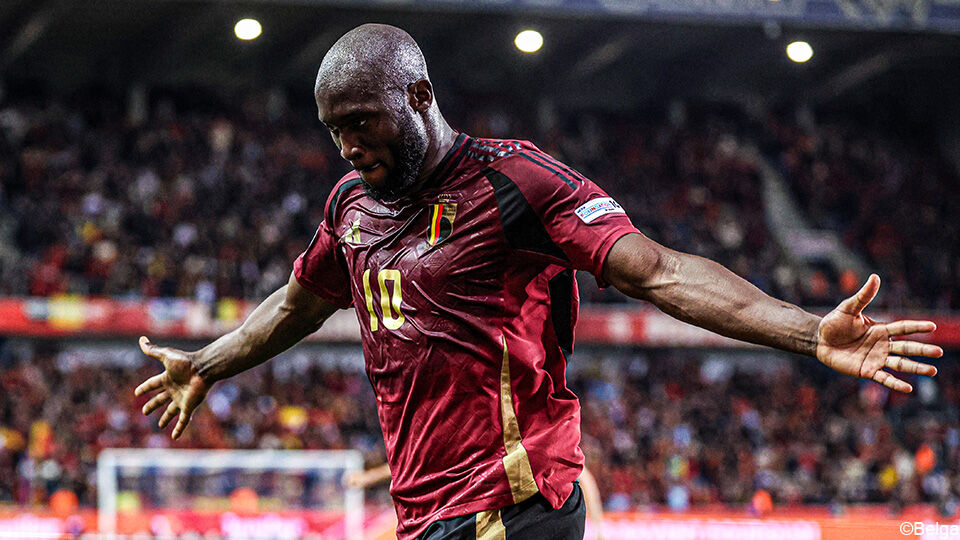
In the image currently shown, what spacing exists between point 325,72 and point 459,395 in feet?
3.01

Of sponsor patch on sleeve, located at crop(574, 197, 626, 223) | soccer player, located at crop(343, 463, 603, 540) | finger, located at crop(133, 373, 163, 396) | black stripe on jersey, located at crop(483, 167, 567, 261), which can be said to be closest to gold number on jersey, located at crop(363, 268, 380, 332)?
black stripe on jersey, located at crop(483, 167, 567, 261)

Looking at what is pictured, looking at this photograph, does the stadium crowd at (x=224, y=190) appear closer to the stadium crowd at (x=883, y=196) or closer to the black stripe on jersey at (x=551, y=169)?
the stadium crowd at (x=883, y=196)

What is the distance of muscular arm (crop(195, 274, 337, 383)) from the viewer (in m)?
3.79

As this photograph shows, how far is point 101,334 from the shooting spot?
61.1 ft

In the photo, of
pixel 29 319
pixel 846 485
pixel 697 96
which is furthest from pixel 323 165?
pixel 846 485

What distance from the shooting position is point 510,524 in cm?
294

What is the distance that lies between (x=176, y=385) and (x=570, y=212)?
1.63 meters

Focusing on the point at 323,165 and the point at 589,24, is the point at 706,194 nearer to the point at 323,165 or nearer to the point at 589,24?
the point at 589,24

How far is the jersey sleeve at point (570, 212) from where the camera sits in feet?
9.41

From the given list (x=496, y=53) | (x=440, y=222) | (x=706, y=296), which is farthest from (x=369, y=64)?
(x=496, y=53)

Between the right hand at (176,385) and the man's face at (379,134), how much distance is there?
1106 millimetres

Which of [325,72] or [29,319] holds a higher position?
[29,319]

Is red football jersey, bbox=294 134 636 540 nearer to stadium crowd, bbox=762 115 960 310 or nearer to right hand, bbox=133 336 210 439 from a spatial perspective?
right hand, bbox=133 336 210 439

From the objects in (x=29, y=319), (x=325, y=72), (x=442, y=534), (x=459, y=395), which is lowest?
(x=442, y=534)
